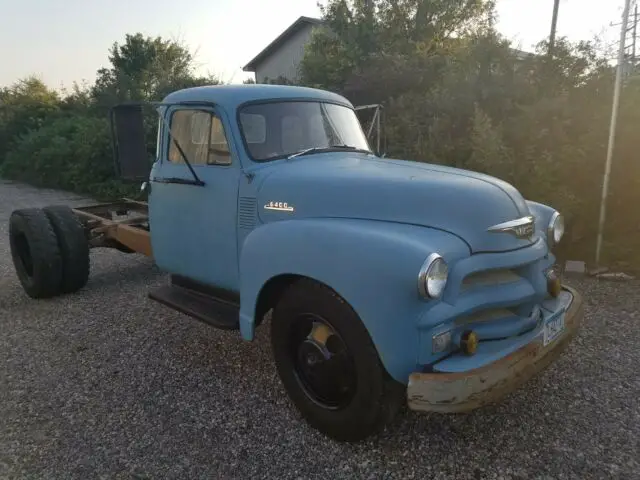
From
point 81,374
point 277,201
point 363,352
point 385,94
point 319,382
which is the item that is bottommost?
point 81,374

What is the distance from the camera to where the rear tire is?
5.38m

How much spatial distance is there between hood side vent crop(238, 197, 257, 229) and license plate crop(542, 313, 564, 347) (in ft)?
5.98

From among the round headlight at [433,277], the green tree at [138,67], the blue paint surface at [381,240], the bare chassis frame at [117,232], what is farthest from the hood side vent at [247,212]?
the green tree at [138,67]

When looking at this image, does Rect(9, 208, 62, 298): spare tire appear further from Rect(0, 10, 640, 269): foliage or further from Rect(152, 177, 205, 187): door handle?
Rect(0, 10, 640, 269): foliage

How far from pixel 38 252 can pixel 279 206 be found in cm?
329

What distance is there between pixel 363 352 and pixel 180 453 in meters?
1.19

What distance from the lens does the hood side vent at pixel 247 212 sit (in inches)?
132

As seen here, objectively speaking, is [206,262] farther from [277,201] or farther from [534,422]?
[534,422]

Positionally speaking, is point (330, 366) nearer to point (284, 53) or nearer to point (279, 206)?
point (279, 206)

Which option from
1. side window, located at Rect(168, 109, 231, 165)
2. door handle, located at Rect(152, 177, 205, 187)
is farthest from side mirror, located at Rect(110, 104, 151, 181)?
side window, located at Rect(168, 109, 231, 165)

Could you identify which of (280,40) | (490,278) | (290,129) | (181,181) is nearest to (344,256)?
(490,278)

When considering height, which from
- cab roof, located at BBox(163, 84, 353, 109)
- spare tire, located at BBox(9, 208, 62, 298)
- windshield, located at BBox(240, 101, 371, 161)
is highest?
cab roof, located at BBox(163, 84, 353, 109)

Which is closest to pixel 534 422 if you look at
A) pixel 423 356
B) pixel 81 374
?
pixel 423 356

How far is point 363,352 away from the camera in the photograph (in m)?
2.51
